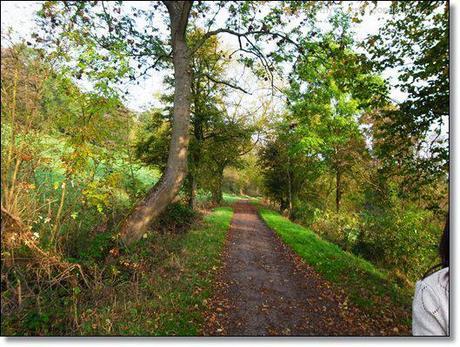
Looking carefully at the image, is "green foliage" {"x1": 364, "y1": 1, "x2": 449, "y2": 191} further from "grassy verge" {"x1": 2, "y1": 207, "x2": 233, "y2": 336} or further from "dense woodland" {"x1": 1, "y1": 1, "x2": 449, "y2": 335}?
"grassy verge" {"x1": 2, "y1": 207, "x2": 233, "y2": 336}

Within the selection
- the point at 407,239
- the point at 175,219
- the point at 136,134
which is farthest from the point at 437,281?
the point at 175,219

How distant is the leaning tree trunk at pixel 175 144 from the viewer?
4.68 metres

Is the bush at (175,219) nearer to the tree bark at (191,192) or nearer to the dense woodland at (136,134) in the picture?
the tree bark at (191,192)

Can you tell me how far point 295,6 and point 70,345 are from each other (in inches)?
195

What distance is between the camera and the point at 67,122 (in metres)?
3.65

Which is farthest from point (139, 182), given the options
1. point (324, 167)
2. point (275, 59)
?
point (324, 167)

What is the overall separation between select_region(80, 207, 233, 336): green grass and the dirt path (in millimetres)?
286

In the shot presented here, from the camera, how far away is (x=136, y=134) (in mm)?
5074

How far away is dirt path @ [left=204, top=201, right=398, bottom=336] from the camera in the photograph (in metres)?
3.57

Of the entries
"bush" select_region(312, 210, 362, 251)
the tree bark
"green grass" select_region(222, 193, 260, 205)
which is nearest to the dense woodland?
"bush" select_region(312, 210, 362, 251)

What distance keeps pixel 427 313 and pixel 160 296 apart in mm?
3370

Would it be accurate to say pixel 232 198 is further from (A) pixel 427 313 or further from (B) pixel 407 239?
(A) pixel 427 313

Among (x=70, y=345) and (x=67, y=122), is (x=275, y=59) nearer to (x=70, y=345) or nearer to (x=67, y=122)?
(x=67, y=122)

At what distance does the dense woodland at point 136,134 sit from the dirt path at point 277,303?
39 centimetres
